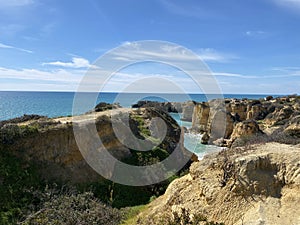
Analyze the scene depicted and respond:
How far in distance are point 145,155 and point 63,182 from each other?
23.1ft

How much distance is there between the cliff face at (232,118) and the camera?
127 feet

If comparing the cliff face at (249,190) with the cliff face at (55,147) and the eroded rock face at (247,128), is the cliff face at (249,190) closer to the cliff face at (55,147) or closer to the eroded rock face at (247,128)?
the cliff face at (55,147)

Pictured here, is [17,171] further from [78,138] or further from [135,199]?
[135,199]

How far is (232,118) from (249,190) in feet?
128

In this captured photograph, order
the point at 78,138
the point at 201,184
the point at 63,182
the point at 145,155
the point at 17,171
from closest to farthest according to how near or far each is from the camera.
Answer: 1. the point at 201,184
2. the point at 17,171
3. the point at 63,182
4. the point at 78,138
5. the point at 145,155

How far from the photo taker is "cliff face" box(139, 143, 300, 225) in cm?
872

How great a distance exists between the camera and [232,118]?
46906 millimetres

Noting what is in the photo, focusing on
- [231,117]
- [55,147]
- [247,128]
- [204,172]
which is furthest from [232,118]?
[204,172]

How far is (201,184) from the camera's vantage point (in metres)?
11.0

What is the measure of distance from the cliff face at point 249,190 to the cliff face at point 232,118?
85.0ft

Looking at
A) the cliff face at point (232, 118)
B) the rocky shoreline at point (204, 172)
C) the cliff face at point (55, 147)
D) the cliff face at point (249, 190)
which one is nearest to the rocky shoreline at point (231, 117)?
the cliff face at point (232, 118)

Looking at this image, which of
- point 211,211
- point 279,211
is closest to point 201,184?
point 211,211

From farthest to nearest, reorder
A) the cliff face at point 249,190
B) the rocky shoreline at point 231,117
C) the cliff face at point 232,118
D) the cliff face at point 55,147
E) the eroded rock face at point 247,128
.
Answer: the cliff face at point 232,118 → the rocky shoreline at point 231,117 → the eroded rock face at point 247,128 → the cliff face at point 55,147 → the cliff face at point 249,190

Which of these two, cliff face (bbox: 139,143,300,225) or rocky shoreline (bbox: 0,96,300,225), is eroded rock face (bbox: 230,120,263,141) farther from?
cliff face (bbox: 139,143,300,225)
